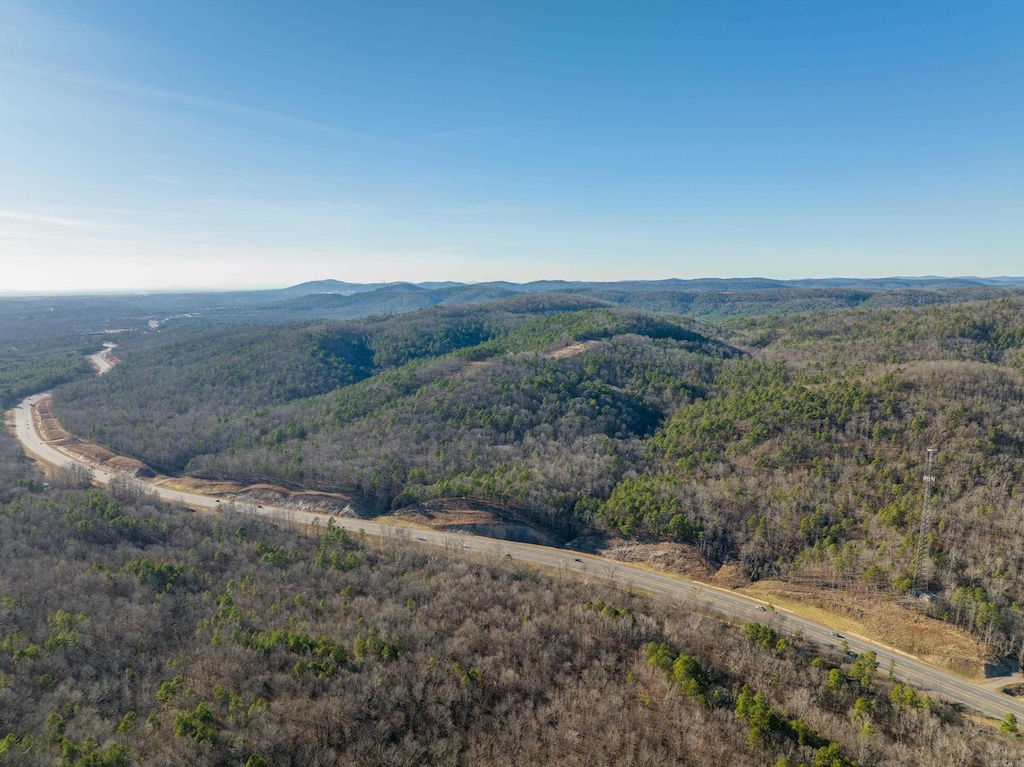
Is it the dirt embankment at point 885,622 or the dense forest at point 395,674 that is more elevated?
the dense forest at point 395,674

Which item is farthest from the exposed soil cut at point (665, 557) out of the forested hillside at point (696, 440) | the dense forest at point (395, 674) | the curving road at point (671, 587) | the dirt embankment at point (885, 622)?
the dense forest at point (395, 674)

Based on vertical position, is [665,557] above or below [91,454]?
below

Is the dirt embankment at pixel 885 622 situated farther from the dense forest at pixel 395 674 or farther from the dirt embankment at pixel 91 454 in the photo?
the dirt embankment at pixel 91 454

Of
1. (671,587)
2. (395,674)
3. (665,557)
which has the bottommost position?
(671,587)

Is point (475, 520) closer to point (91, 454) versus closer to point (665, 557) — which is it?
point (665, 557)

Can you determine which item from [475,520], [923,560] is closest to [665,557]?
[923,560]
